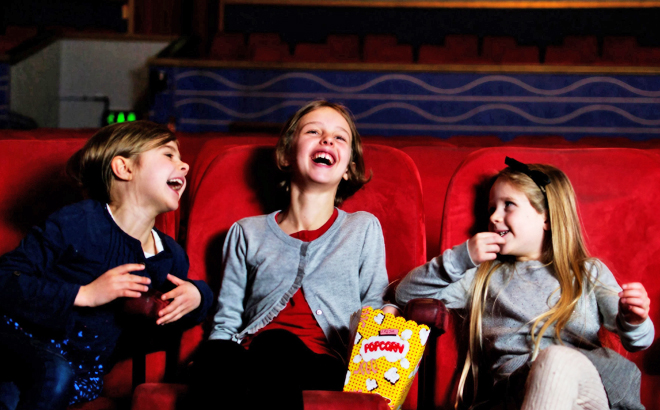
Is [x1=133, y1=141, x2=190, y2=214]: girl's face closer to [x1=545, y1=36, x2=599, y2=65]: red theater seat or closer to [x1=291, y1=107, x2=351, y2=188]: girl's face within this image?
[x1=291, y1=107, x2=351, y2=188]: girl's face

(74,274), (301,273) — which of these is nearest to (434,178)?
(301,273)

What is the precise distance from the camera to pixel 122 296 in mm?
903

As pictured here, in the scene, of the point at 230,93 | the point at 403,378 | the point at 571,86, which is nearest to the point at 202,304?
the point at 403,378

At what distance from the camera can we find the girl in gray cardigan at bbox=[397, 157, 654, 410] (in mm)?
933

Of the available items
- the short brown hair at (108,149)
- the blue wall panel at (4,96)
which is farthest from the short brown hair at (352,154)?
the blue wall panel at (4,96)

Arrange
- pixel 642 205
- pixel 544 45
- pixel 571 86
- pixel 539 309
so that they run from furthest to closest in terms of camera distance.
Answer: pixel 544 45 → pixel 571 86 → pixel 642 205 → pixel 539 309

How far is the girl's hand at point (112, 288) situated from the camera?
90cm

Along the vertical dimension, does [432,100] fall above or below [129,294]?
above

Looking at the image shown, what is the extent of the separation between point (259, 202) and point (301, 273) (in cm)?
20

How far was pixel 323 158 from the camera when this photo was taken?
1132 mm

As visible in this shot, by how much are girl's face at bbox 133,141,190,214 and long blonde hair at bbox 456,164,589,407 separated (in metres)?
0.55

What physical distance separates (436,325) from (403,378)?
91 millimetres

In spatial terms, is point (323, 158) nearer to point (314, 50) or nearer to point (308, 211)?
point (308, 211)

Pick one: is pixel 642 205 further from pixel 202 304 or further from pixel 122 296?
pixel 122 296
